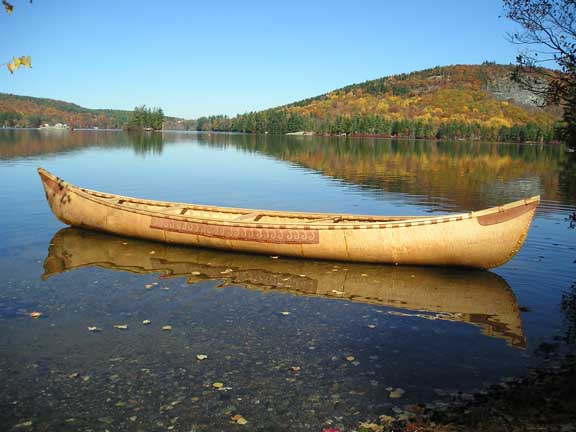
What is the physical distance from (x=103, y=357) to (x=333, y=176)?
116 feet

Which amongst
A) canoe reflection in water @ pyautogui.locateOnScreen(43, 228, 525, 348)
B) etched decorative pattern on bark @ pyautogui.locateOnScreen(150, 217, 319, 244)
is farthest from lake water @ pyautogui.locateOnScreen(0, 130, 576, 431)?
etched decorative pattern on bark @ pyautogui.locateOnScreen(150, 217, 319, 244)

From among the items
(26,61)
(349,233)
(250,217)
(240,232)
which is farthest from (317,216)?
(26,61)

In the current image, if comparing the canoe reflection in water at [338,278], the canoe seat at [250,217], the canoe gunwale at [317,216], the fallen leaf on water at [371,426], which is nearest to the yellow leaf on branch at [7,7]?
the fallen leaf on water at [371,426]

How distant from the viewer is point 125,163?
1965 inches

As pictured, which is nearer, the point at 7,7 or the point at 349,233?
the point at 7,7

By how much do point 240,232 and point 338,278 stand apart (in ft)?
11.5

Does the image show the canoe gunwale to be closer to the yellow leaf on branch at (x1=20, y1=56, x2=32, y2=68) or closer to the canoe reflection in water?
the canoe reflection in water

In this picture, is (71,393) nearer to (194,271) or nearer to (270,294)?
(270,294)

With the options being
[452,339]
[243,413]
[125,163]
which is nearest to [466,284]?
[452,339]

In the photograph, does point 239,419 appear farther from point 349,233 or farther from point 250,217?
point 250,217

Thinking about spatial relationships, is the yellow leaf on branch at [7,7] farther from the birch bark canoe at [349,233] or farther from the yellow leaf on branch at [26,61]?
the birch bark canoe at [349,233]

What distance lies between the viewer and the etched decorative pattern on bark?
14406 mm

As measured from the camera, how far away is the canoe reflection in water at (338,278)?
1106 centimetres

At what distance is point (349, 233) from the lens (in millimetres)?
13914
